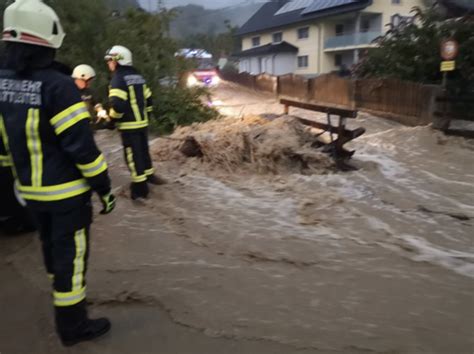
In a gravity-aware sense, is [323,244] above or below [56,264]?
below

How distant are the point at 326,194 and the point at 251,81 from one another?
20.5m

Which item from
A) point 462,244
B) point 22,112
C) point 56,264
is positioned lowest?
point 462,244

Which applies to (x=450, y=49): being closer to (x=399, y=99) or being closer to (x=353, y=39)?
(x=399, y=99)

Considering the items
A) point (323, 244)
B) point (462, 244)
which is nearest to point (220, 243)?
point (323, 244)

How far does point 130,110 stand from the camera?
218 inches

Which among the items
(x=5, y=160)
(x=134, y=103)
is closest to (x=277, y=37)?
(x=134, y=103)

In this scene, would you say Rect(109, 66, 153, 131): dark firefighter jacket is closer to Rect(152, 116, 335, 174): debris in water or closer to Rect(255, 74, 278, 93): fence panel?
Rect(152, 116, 335, 174): debris in water

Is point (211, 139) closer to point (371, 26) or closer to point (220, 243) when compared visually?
point (220, 243)

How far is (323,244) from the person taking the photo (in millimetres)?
4352

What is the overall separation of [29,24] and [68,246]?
127cm

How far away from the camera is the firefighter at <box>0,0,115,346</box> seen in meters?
2.45

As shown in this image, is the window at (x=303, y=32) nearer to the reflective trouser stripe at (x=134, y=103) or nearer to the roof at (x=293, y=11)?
the roof at (x=293, y=11)

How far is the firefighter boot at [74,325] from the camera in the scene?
8.86 feet

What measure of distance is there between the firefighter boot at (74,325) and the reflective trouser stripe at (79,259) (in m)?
0.14
